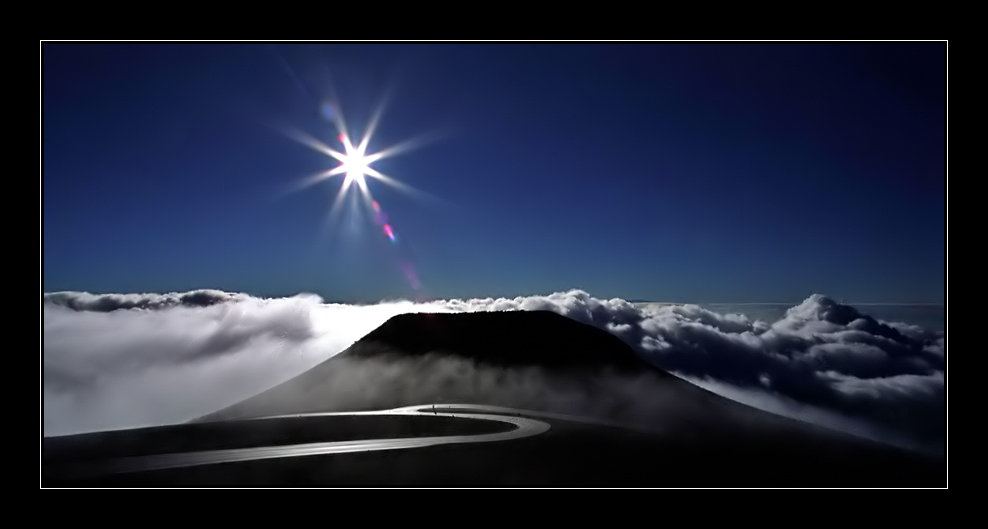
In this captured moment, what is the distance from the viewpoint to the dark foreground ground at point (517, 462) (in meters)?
11.8

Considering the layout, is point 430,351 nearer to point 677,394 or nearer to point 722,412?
point 677,394

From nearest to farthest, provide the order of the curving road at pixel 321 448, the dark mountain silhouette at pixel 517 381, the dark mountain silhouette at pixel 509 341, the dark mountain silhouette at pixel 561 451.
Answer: the dark mountain silhouette at pixel 561 451 → the curving road at pixel 321 448 → the dark mountain silhouette at pixel 517 381 → the dark mountain silhouette at pixel 509 341

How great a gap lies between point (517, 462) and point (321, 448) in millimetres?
5903

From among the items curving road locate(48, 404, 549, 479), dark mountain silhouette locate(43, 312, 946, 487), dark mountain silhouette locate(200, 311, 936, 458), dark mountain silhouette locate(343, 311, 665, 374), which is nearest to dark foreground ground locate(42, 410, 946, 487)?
dark mountain silhouette locate(43, 312, 946, 487)

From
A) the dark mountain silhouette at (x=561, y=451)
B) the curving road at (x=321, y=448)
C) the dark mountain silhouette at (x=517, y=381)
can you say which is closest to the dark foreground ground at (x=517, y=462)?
the dark mountain silhouette at (x=561, y=451)

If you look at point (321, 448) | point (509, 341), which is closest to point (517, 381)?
point (509, 341)

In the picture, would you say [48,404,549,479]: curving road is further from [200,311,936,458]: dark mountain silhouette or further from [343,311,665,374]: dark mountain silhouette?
[343,311,665,374]: dark mountain silhouette

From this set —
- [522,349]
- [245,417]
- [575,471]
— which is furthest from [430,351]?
[575,471]

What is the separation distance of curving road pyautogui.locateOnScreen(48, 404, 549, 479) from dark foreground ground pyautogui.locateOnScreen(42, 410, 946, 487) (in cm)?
38

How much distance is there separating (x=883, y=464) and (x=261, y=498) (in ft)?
48.8

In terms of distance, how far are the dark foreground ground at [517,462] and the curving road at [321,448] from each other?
384mm

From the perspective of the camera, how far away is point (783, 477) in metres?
12.8

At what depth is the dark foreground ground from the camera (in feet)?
38.8

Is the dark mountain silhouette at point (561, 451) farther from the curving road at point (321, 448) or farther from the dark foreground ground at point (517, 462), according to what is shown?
the curving road at point (321, 448)
